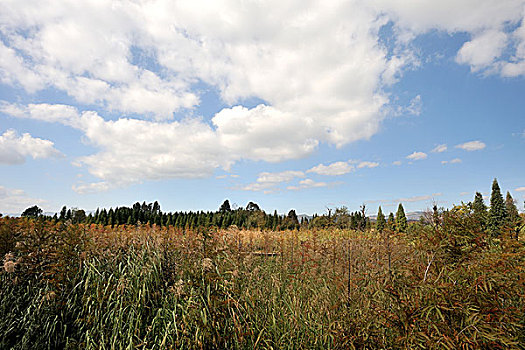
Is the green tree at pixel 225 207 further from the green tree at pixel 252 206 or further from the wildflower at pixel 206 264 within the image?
the wildflower at pixel 206 264

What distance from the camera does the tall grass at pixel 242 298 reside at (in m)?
2.13

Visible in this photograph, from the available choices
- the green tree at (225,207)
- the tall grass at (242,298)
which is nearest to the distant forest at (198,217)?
the green tree at (225,207)

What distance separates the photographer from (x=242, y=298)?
3.30 m

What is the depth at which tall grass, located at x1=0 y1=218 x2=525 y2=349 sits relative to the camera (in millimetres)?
2129

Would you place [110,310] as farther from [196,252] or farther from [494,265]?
[494,265]

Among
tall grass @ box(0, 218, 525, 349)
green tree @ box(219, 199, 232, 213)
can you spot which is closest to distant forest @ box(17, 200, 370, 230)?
green tree @ box(219, 199, 232, 213)

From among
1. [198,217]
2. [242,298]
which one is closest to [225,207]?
[198,217]

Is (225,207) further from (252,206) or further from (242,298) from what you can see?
(242,298)

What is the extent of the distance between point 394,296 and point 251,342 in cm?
152

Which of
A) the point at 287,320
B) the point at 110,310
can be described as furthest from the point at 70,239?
the point at 287,320

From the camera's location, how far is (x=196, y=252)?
13.1ft

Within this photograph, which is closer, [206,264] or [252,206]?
[206,264]

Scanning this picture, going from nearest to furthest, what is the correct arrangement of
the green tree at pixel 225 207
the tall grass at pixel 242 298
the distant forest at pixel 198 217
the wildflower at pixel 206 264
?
the tall grass at pixel 242 298, the wildflower at pixel 206 264, the distant forest at pixel 198 217, the green tree at pixel 225 207

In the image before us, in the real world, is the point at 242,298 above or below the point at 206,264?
below
